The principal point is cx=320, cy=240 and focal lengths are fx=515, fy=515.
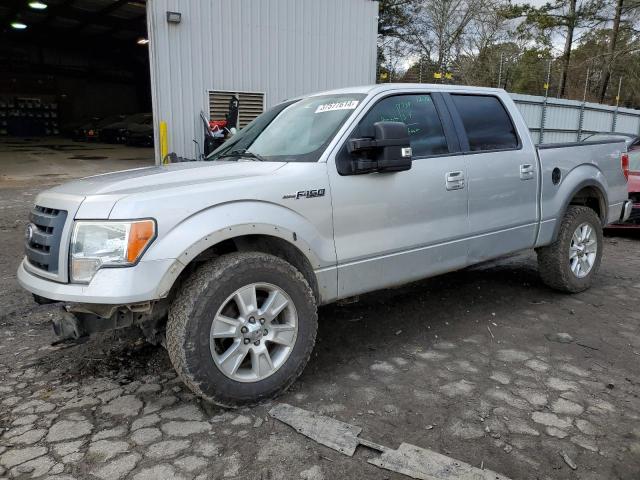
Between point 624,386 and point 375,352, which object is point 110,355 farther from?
point 624,386

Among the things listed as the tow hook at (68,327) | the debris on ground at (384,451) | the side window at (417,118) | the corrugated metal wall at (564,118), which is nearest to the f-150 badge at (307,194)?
the side window at (417,118)

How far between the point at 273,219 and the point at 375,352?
54.9 inches

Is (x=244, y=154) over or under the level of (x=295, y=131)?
under

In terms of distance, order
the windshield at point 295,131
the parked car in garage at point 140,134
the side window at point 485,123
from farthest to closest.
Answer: the parked car in garage at point 140,134
the side window at point 485,123
the windshield at point 295,131

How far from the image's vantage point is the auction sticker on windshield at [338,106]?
3.56 meters

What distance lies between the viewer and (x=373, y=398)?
10.2 ft

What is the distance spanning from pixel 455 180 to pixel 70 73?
3700 cm

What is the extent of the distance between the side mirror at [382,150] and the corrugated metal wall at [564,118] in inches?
507

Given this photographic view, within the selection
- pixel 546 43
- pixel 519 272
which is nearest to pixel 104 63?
pixel 546 43

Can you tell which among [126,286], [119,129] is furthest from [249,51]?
[119,129]

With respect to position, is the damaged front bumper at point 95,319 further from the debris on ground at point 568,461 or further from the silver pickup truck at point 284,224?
the debris on ground at point 568,461

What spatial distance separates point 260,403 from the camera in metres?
3.01

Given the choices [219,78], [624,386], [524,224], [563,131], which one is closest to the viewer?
[624,386]

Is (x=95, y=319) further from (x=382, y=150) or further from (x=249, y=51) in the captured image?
(x=249, y=51)
